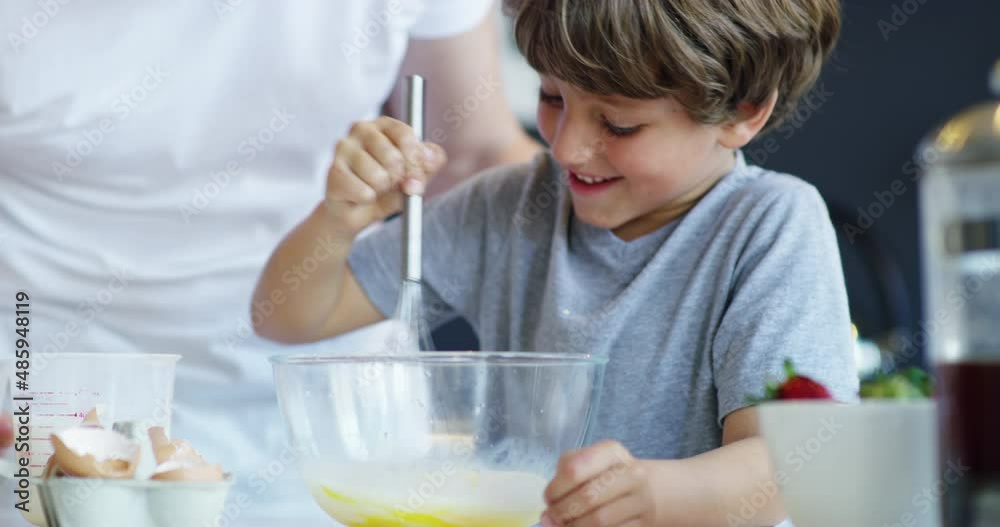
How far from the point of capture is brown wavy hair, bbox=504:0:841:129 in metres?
1.06

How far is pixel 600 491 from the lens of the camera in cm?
75

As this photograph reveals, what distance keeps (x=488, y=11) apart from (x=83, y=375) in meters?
0.92

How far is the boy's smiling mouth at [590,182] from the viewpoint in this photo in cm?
115

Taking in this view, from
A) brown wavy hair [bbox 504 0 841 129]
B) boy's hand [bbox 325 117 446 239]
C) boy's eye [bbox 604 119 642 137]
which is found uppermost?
brown wavy hair [bbox 504 0 841 129]

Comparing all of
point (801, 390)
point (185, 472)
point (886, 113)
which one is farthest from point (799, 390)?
point (886, 113)

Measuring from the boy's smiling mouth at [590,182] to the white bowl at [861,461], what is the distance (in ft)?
1.88

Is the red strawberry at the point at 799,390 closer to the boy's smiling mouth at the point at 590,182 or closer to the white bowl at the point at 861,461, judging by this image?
the white bowl at the point at 861,461

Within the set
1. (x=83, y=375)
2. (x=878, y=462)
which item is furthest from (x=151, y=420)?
(x=878, y=462)

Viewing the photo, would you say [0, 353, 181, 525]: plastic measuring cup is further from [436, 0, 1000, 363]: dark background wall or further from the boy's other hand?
[436, 0, 1000, 363]: dark background wall

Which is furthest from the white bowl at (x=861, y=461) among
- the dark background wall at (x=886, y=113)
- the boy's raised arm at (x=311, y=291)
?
the dark background wall at (x=886, y=113)

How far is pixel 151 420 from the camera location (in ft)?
2.77

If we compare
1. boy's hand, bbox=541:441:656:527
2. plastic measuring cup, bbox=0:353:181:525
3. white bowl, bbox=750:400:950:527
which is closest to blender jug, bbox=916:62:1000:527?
white bowl, bbox=750:400:950:527

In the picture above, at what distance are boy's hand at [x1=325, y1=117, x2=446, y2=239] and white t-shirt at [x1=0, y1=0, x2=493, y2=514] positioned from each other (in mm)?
263

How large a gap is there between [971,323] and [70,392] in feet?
2.06
